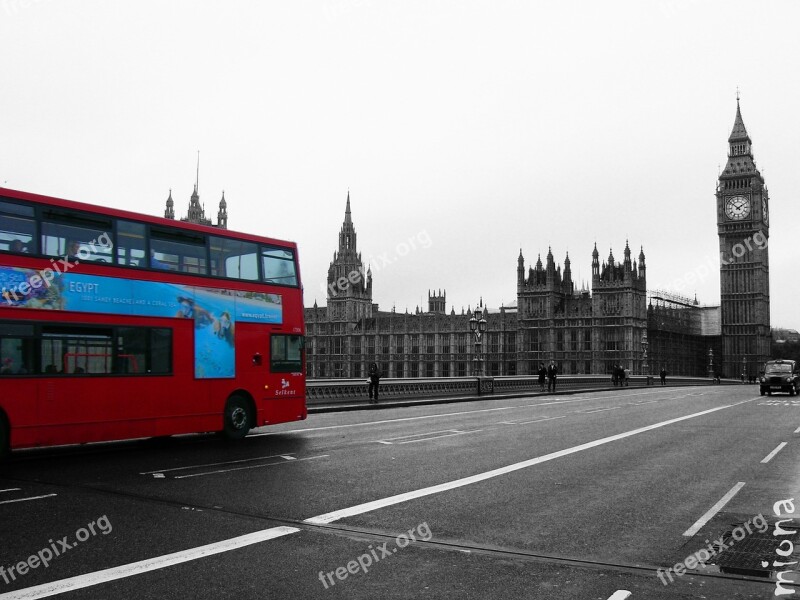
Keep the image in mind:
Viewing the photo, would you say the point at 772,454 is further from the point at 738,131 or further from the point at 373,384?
the point at 738,131

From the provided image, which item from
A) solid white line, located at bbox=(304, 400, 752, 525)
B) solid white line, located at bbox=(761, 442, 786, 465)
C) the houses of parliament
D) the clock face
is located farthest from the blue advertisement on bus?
the clock face

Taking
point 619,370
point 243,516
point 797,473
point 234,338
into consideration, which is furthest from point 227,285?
point 619,370

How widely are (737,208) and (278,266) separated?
Result: 11788 cm

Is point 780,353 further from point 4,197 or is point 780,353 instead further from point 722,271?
point 4,197

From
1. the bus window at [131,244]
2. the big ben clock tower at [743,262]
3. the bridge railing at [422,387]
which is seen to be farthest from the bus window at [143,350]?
the big ben clock tower at [743,262]

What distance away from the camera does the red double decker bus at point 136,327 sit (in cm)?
1227

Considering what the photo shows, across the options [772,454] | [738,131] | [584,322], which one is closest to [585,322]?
[584,322]

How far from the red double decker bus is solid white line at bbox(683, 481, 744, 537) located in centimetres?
1010

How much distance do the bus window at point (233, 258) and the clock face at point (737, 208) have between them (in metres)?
118

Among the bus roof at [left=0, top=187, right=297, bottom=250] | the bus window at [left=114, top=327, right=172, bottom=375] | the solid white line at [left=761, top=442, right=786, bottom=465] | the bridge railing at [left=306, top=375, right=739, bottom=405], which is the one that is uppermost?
the bus roof at [left=0, top=187, right=297, bottom=250]

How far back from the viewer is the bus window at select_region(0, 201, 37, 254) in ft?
39.7

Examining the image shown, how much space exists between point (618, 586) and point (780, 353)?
509 ft

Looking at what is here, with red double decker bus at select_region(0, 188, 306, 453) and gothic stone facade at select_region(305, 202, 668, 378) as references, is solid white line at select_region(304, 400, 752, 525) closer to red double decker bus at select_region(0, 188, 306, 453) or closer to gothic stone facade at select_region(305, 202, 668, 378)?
red double decker bus at select_region(0, 188, 306, 453)

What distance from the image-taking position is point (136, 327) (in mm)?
13836
